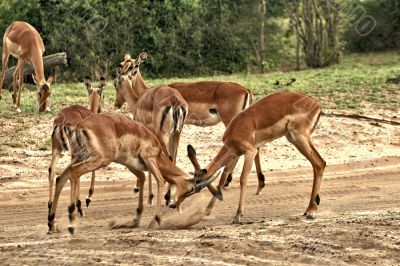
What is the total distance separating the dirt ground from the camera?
7.49 meters

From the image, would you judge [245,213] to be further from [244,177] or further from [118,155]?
[118,155]

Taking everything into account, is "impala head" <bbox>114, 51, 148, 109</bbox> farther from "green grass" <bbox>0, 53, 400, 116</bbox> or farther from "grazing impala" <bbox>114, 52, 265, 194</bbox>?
"green grass" <bbox>0, 53, 400, 116</bbox>

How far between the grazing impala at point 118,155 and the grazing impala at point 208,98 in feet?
9.21

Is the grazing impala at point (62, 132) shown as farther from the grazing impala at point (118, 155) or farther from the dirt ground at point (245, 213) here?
the dirt ground at point (245, 213)

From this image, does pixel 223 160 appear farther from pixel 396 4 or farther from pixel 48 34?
pixel 396 4

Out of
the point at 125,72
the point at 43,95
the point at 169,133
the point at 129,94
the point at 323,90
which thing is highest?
the point at 125,72

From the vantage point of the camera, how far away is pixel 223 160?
9.60 meters

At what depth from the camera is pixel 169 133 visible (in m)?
10.9

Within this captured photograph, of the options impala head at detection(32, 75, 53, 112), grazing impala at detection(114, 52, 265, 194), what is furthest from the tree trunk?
grazing impala at detection(114, 52, 265, 194)

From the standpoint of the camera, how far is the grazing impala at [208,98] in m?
12.3

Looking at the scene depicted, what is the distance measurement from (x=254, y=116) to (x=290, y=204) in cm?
142

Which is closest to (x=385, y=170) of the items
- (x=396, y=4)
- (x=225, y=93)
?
(x=225, y=93)

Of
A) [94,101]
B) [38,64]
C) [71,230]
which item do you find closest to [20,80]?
[38,64]

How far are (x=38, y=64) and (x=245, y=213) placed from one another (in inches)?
308
